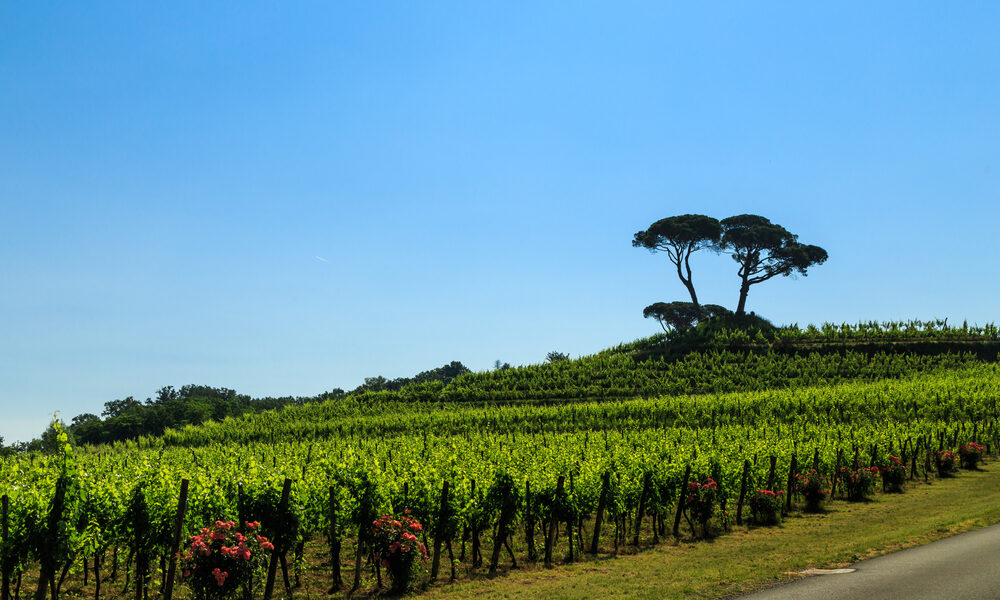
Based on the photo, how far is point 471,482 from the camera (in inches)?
730

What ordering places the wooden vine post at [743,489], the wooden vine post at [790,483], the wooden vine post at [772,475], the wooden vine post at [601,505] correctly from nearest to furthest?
the wooden vine post at [601,505], the wooden vine post at [743,489], the wooden vine post at [772,475], the wooden vine post at [790,483]

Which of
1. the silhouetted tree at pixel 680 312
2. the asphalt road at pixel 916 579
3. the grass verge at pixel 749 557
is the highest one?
the silhouetted tree at pixel 680 312

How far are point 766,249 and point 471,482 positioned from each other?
7206 centimetres

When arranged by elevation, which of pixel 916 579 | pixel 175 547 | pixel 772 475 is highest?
pixel 175 547

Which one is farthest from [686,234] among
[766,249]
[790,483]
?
[790,483]

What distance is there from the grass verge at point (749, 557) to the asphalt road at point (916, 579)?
0.87m

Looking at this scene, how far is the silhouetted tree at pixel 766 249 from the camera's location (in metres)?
82.0

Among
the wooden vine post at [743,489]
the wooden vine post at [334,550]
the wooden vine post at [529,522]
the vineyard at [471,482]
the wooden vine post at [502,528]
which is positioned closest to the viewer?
the vineyard at [471,482]

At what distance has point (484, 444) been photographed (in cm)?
3675

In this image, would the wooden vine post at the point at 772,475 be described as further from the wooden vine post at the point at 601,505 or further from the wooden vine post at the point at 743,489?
the wooden vine post at the point at 601,505

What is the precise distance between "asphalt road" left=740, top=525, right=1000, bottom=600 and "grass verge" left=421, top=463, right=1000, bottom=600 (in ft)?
2.87

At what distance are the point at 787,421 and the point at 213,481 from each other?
37195 millimetres

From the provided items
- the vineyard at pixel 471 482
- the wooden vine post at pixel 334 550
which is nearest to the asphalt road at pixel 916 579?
the vineyard at pixel 471 482

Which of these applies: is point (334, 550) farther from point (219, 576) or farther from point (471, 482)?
point (471, 482)
